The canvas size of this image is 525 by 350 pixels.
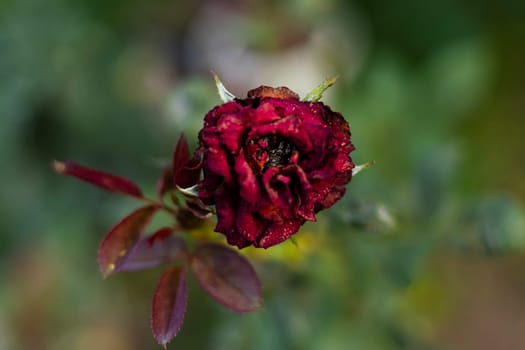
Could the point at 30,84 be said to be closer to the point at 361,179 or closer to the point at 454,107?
the point at 361,179

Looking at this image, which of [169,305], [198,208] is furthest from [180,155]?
[169,305]

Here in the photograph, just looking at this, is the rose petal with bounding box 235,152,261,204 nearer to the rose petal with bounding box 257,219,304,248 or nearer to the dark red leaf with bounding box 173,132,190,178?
the rose petal with bounding box 257,219,304,248

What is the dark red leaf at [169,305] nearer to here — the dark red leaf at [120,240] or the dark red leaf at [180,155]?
the dark red leaf at [120,240]

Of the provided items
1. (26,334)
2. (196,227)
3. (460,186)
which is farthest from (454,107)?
(26,334)

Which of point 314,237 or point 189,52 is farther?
point 189,52

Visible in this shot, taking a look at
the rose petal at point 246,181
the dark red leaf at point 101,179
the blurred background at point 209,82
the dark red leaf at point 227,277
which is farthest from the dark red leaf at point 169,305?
the blurred background at point 209,82
